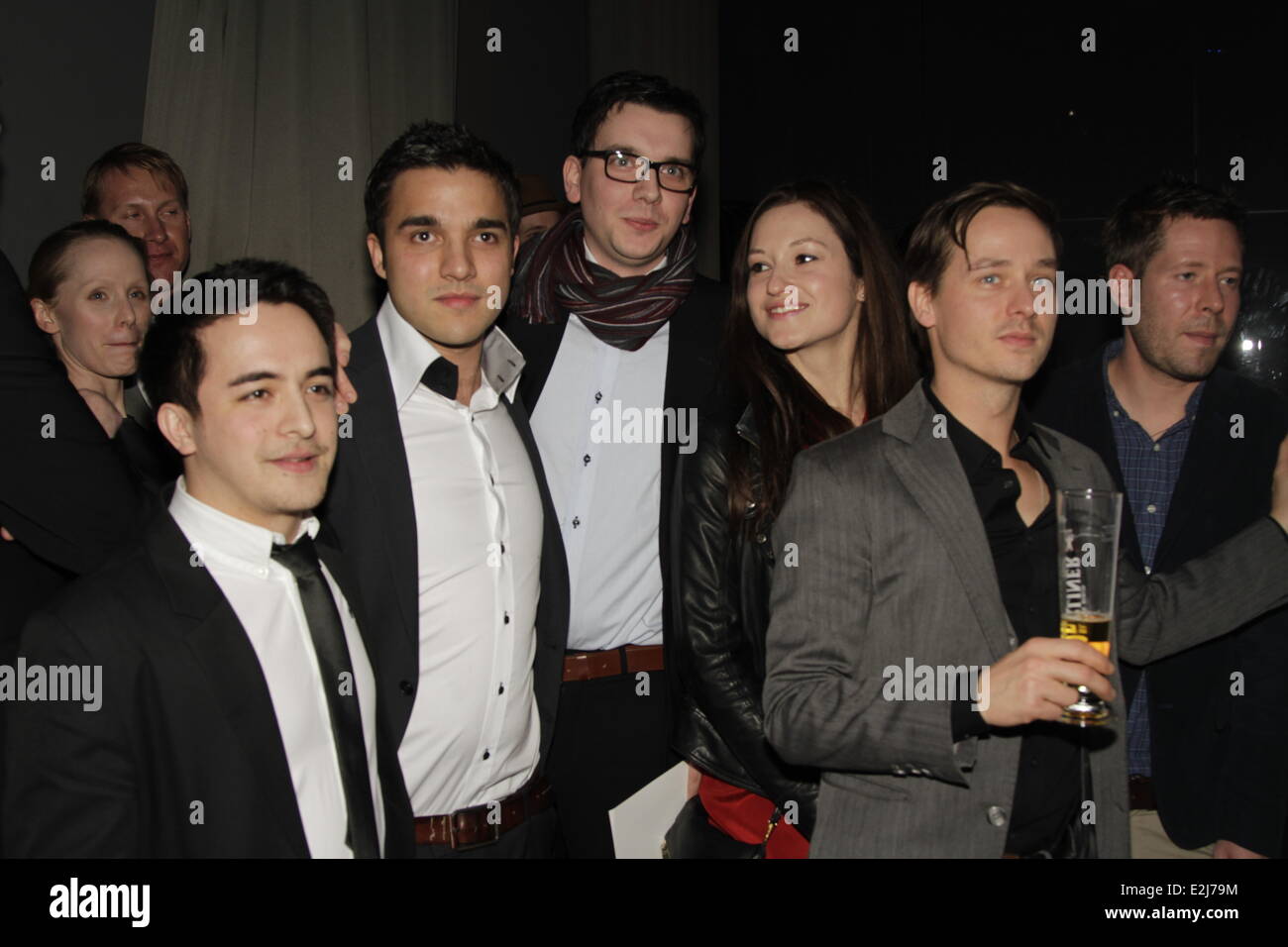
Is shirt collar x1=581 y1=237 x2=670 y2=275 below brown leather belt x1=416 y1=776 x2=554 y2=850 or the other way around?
the other way around

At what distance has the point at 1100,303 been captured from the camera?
3.55 metres

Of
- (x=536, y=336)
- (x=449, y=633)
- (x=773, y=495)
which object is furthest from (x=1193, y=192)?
(x=449, y=633)

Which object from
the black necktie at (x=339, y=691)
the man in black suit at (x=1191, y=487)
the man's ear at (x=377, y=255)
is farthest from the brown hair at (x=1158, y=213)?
the black necktie at (x=339, y=691)

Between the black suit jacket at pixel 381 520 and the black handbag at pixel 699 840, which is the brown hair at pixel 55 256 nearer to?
the black suit jacket at pixel 381 520

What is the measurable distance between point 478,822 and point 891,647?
0.89m

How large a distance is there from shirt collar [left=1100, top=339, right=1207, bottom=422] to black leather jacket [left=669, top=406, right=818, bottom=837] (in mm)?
990

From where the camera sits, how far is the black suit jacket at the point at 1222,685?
2.36m

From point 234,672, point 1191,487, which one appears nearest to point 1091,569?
point 1191,487

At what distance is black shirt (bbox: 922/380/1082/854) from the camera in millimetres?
1759

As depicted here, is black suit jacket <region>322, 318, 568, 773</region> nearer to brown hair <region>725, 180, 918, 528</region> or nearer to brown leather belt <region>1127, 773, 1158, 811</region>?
A: brown hair <region>725, 180, 918, 528</region>

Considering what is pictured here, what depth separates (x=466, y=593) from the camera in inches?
82.9

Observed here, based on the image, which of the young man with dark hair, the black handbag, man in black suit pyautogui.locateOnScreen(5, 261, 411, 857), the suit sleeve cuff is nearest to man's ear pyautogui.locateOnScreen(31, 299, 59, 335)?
the young man with dark hair

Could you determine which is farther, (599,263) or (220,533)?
(599,263)

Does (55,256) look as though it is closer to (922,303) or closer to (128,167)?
(128,167)
